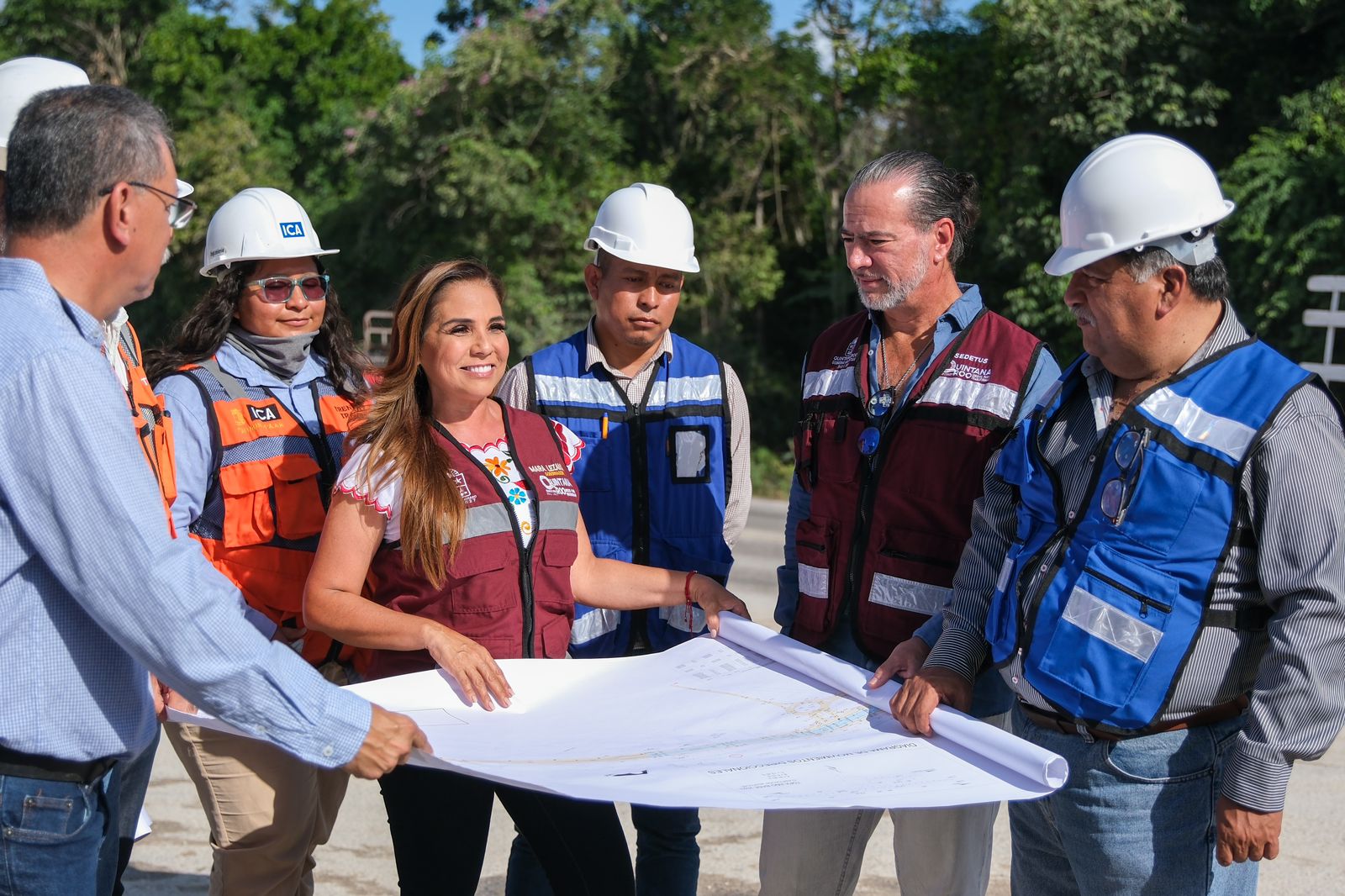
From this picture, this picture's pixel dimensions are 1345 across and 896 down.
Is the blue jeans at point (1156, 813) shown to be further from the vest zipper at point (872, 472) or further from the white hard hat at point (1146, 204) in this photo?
the white hard hat at point (1146, 204)

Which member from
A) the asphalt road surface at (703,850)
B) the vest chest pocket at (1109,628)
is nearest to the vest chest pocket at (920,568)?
the vest chest pocket at (1109,628)

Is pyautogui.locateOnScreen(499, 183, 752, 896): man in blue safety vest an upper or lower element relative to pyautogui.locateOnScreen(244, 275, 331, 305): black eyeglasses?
lower

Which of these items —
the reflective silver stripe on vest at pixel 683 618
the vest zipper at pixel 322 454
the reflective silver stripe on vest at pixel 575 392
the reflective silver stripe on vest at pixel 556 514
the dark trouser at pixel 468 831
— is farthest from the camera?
the reflective silver stripe on vest at pixel 575 392

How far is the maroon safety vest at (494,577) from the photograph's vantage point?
3.34 metres

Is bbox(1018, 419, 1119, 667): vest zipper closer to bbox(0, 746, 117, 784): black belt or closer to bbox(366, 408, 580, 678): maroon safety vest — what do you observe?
bbox(366, 408, 580, 678): maroon safety vest

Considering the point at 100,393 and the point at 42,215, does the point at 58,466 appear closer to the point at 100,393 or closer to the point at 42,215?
the point at 100,393

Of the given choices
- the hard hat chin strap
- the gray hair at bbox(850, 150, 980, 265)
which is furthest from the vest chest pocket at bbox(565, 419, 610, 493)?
the hard hat chin strap

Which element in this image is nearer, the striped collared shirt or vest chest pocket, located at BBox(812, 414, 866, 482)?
the striped collared shirt

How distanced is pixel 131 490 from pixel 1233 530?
86.0 inches

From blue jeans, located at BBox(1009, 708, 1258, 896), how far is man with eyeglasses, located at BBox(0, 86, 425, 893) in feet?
5.65

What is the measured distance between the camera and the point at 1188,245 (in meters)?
2.79

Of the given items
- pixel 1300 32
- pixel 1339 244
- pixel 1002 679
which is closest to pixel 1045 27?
pixel 1300 32

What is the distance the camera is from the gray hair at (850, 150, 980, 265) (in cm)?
363

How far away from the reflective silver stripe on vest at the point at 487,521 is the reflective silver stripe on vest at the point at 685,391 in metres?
1.10
